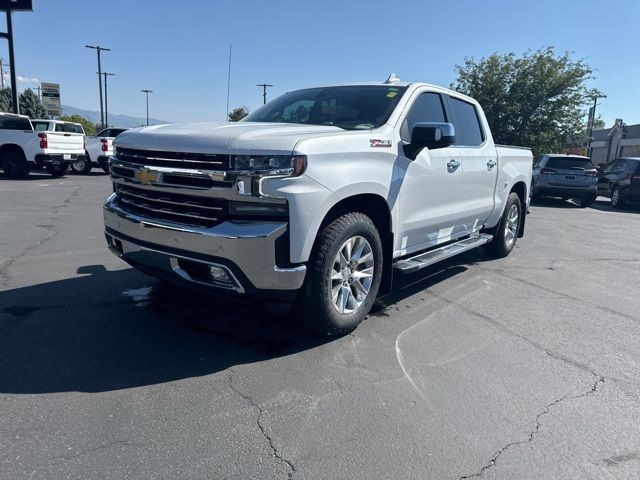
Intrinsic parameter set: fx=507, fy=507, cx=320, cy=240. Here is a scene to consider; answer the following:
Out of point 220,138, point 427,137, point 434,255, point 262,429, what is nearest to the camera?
point 262,429

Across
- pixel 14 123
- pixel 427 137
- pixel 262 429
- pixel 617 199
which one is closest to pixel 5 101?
pixel 14 123

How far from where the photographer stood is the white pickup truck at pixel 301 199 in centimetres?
325

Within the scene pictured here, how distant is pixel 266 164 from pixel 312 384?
4.72 feet

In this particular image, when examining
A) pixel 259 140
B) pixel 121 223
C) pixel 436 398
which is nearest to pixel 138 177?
pixel 121 223

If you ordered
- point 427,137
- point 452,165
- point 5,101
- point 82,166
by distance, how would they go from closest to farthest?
point 427,137
point 452,165
point 82,166
point 5,101

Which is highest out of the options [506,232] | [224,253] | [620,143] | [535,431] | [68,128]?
[620,143]

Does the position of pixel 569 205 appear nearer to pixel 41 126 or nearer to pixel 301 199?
pixel 301 199

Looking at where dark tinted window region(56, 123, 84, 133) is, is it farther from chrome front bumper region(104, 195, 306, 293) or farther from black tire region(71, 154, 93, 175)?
chrome front bumper region(104, 195, 306, 293)

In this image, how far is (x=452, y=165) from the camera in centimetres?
512

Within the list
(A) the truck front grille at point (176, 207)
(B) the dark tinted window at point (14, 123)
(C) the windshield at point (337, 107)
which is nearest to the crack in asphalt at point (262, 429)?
(A) the truck front grille at point (176, 207)

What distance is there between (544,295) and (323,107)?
3.10m

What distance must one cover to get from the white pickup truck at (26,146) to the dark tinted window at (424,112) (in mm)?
14561

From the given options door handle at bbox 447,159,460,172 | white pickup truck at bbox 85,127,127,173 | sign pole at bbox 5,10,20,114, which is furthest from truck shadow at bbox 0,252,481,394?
sign pole at bbox 5,10,20,114

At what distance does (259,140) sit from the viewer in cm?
329
